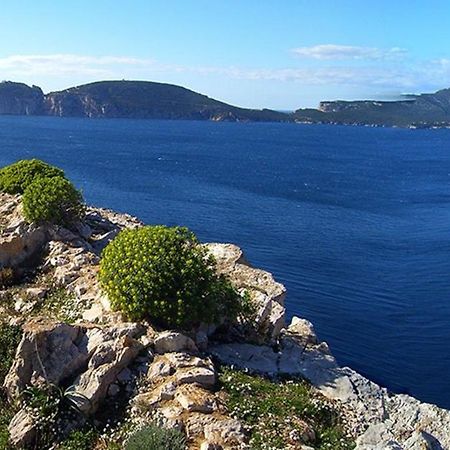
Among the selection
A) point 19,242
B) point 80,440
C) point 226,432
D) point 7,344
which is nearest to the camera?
point 226,432

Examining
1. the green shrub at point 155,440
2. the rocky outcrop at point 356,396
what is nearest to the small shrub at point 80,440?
the green shrub at point 155,440

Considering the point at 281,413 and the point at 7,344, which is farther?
the point at 7,344

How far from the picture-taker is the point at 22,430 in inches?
597

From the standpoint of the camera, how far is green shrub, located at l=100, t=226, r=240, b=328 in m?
18.7

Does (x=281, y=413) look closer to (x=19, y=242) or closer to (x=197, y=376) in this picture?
(x=197, y=376)

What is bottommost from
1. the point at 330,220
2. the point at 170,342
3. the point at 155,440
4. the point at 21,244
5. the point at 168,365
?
the point at 330,220

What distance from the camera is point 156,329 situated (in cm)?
1861

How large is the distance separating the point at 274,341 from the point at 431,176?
94.9m

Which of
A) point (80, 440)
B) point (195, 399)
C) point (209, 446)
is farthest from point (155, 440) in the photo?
point (80, 440)

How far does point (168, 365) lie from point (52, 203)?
36.9ft

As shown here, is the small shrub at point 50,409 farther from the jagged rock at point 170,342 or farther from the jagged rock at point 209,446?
the jagged rock at point 209,446

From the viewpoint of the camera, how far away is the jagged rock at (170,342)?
17578mm

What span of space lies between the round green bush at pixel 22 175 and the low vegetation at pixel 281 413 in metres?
17.8

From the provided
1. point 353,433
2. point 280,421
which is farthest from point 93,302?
point 353,433
